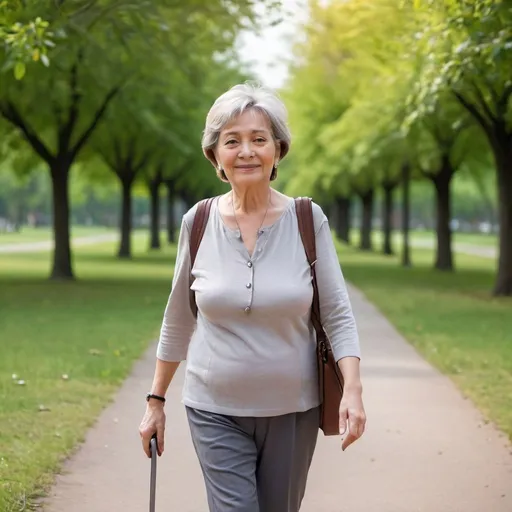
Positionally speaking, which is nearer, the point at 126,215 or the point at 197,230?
the point at 197,230

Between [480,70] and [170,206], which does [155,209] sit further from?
[480,70]

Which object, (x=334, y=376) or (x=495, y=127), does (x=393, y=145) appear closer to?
(x=495, y=127)

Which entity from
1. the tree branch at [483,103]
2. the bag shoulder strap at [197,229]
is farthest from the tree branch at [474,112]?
the bag shoulder strap at [197,229]

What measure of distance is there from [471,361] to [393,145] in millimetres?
16669

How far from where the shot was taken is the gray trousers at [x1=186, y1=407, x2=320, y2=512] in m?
3.19

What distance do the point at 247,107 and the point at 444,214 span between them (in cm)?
2884

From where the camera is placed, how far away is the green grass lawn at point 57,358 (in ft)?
21.5

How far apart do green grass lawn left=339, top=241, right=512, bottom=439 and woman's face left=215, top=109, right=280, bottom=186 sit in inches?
181

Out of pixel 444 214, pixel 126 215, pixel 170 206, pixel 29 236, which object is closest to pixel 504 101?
pixel 444 214

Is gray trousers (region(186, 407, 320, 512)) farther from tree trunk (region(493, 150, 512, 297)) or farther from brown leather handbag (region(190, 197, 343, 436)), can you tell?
tree trunk (region(493, 150, 512, 297))

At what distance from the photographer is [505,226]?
70.0 feet

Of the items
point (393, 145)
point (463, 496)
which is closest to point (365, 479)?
point (463, 496)

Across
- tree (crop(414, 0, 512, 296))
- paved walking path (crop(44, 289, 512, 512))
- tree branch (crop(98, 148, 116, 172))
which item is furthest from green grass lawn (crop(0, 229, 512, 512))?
tree branch (crop(98, 148, 116, 172))

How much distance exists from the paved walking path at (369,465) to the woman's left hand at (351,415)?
2.46 m
